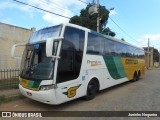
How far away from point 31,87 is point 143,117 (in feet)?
12.8

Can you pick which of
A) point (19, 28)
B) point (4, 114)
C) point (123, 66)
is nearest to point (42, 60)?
point (4, 114)

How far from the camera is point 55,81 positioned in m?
5.35

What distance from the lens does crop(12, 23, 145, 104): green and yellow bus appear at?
17.7 ft

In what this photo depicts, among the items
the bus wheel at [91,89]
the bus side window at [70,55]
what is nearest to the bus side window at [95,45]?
the bus side window at [70,55]

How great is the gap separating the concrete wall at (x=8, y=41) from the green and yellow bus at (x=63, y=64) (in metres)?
6.44

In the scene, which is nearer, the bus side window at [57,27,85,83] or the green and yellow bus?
the green and yellow bus

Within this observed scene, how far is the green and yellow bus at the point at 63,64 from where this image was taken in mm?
5383

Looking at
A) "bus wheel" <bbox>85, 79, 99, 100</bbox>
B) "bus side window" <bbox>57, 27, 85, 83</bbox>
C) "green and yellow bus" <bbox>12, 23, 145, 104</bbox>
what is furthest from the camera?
"bus wheel" <bbox>85, 79, 99, 100</bbox>

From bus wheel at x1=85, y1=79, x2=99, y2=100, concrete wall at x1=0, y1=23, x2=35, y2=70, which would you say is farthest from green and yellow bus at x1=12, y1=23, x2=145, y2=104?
concrete wall at x1=0, y1=23, x2=35, y2=70

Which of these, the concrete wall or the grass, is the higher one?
the concrete wall

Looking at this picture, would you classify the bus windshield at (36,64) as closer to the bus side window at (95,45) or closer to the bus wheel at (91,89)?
the bus side window at (95,45)

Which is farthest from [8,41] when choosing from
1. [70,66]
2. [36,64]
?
[70,66]

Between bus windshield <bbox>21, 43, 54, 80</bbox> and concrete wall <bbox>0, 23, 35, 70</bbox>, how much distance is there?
6.80m

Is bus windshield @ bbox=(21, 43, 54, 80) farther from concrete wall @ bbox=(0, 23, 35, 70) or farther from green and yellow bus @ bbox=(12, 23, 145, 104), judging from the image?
concrete wall @ bbox=(0, 23, 35, 70)
